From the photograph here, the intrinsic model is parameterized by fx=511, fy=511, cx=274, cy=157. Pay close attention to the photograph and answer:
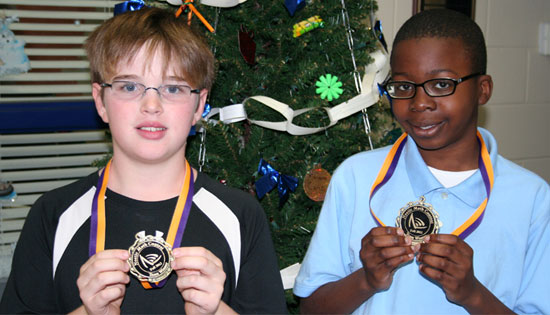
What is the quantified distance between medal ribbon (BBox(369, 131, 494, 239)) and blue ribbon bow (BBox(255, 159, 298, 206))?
14.8 inches

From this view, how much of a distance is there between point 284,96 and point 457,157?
0.65 metres

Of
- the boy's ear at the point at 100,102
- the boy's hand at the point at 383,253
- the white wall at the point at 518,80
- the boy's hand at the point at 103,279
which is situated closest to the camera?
the boy's hand at the point at 103,279

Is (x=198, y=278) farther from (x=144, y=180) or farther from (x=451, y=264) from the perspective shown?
(x=451, y=264)

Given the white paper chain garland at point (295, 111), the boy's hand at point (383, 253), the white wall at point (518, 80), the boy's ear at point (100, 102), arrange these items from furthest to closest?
the white wall at point (518, 80)
the white paper chain garland at point (295, 111)
the boy's ear at point (100, 102)
the boy's hand at point (383, 253)

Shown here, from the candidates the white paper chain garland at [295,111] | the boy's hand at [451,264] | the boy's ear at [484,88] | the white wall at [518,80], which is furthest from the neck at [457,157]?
the white wall at [518,80]

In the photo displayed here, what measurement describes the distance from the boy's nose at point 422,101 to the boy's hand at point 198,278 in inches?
25.6

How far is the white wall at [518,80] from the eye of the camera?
337 centimetres

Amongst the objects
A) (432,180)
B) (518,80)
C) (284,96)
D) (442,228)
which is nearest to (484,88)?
(432,180)

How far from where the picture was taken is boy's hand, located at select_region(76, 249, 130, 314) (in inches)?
44.6

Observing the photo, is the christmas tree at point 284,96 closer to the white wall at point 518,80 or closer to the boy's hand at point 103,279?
the boy's hand at point 103,279

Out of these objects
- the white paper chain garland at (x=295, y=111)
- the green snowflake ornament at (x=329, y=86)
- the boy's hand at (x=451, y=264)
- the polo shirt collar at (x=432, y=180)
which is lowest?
the boy's hand at (x=451, y=264)

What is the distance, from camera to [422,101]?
52.2 inches

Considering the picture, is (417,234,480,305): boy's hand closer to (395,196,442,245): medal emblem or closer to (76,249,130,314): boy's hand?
(395,196,442,245): medal emblem

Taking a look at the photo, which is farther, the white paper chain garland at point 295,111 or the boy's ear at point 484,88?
the white paper chain garland at point 295,111
